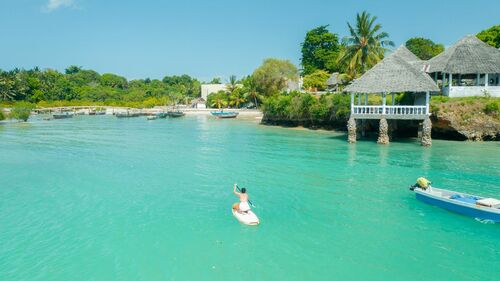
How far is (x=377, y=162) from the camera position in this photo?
22.7m

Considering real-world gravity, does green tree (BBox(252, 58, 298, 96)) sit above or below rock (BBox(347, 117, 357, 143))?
above

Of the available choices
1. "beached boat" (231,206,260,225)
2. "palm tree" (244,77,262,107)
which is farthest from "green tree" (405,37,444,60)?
"beached boat" (231,206,260,225)

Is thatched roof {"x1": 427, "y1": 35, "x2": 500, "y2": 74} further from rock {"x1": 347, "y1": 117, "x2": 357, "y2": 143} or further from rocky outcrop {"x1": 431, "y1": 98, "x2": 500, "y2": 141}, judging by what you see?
rock {"x1": 347, "y1": 117, "x2": 357, "y2": 143}

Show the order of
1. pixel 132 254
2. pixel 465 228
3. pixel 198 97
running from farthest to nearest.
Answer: pixel 198 97 → pixel 465 228 → pixel 132 254

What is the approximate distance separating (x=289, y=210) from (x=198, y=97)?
95718 mm

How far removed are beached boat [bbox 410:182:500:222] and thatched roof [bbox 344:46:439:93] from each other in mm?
13760

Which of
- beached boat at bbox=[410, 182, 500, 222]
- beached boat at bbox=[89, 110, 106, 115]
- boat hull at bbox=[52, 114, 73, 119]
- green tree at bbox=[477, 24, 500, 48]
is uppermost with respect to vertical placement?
green tree at bbox=[477, 24, 500, 48]

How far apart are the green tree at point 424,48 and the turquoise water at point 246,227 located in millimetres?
41728

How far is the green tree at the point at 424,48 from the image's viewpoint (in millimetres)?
62075

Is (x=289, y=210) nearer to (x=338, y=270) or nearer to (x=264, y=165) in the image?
(x=338, y=270)

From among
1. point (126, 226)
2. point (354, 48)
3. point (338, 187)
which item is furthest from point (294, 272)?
point (354, 48)

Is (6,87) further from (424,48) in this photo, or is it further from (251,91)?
(424,48)

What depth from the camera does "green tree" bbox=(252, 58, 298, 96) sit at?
6256 cm

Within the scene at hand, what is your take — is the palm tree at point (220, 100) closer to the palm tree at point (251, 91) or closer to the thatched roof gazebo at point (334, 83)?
the palm tree at point (251, 91)
